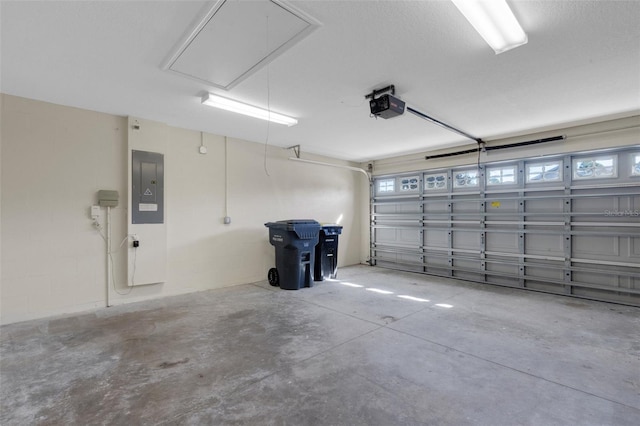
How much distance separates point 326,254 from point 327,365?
3.30 m

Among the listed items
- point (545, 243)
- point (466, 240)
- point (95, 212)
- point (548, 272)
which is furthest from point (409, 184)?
point (95, 212)

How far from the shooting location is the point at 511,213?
519 cm

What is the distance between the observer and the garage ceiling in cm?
203

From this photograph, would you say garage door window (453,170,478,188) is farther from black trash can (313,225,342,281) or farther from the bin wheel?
the bin wheel

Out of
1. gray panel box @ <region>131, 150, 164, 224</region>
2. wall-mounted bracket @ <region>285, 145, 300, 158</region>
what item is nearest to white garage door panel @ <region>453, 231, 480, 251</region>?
wall-mounted bracket @ <region>285, 145, 300, 158</region>

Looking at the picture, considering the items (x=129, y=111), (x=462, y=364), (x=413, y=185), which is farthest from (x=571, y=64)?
(x=129, y=111)

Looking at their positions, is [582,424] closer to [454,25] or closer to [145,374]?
[454,25]

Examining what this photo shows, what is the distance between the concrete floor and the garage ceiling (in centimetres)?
264

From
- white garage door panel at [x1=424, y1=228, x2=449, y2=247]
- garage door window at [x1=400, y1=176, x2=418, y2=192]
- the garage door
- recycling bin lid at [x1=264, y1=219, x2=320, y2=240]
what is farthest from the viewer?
garage door window at [x1=400, y1=176, x2=418, y2=192]

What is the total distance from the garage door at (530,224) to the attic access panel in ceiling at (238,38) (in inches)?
185

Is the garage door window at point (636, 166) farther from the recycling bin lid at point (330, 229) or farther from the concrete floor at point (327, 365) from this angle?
the recycling bin lid at point (330, 229)

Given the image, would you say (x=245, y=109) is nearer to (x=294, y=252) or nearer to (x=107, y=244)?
(x=294, y=252)

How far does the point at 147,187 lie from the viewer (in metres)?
4.23

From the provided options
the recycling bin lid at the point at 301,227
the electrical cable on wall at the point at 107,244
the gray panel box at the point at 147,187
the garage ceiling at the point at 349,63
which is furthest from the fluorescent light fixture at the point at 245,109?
the electrical cable on wall at the point at 107,244
